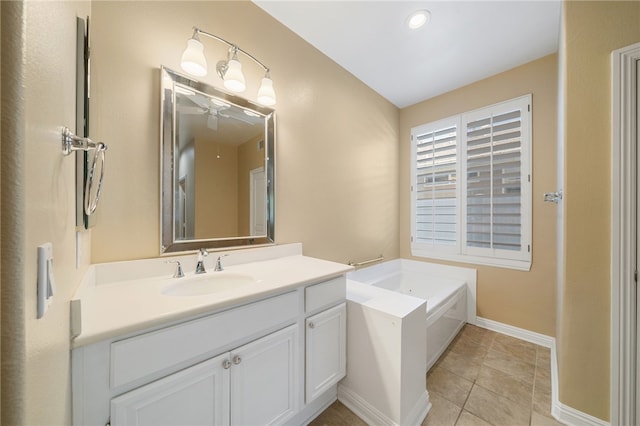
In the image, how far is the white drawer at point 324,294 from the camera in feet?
4.11

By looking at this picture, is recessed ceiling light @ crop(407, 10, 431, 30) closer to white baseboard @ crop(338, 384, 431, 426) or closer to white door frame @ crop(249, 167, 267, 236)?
white door frame @ crop(249, 167, 267, 236)

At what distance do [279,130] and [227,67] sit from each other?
50 centimetres

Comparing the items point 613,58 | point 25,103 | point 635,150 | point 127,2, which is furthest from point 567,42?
point 127,2

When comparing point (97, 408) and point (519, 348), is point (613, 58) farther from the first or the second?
point (97, 408)

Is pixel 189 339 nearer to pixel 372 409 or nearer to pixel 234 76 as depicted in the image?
pixel 372 409

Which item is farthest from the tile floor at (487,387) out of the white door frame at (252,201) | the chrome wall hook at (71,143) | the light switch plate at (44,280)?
the chrome wall hook at (71,143)

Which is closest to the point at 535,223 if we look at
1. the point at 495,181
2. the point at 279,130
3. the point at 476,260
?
the point at 495,181

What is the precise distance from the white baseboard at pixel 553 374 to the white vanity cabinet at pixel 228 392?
155 cm

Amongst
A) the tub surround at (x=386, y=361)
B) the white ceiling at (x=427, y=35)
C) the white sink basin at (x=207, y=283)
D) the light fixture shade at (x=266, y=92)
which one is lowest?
the tub surround at (x=386, y=361)

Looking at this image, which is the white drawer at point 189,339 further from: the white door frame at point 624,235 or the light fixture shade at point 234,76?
the white door frame at point 624,235

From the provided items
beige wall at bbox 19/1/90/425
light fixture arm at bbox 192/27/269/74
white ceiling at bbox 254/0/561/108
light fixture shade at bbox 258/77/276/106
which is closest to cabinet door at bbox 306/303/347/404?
beige wall at bbox 19/1/90/425

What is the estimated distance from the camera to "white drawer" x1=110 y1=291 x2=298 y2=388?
0.74 metres

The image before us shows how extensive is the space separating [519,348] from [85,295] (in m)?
3.04

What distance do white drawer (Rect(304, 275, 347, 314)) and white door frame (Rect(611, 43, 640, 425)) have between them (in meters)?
1.40
